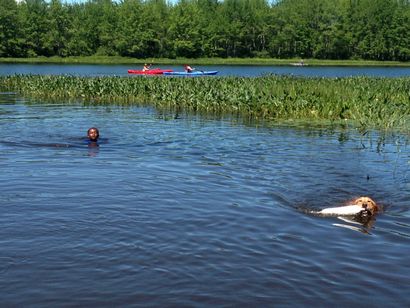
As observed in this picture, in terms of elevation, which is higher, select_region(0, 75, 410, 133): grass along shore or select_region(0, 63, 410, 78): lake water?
select_region(0, 75, 410, 133): grass along shore

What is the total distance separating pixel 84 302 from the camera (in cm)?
645

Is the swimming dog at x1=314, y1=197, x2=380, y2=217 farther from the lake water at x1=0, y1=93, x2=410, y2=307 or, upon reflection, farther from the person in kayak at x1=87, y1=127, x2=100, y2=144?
the person in kayak at x1=87, y1=127, x2=100, y2=144

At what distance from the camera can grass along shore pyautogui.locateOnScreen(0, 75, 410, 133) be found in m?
23.9

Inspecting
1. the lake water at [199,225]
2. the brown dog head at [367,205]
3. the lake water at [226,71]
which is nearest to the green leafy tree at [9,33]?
the lake water at [226,71]

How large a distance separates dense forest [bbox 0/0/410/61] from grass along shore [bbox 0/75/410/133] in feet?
253

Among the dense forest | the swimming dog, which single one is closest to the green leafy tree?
the dense forest

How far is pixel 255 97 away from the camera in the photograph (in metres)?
28.2

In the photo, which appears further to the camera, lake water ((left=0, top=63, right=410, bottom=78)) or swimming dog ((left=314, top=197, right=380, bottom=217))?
lake water ((left=0, top=63, right=410, bottom=78))

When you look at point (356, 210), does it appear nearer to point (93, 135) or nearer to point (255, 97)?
point (93, 135)

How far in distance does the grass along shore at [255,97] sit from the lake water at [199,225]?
5.18 meters

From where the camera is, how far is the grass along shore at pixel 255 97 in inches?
941

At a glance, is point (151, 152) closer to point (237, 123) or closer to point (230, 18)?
point (237, 123)

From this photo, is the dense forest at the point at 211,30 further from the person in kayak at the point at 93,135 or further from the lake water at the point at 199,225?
the lake water at the point at 199,225

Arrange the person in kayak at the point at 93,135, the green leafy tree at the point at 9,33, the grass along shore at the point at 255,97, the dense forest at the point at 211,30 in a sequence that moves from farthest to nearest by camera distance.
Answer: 1. the dense forest at the point at 211,30
2. the green leafy tree at the point at 9,33
3. the grass along shore at the point at 255,97
4. the person in kayak at the point at 93,135
